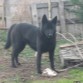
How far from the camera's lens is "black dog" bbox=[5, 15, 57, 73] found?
345 inches

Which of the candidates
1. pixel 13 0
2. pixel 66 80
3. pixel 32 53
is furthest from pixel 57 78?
pixel 13 0

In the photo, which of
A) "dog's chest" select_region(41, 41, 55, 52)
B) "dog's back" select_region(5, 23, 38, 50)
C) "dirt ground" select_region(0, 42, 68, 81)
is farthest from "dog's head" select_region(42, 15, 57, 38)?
"dirt ground" select_region(0, 42, 68, 81)

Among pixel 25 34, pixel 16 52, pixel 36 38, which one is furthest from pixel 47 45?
pixel 16 52

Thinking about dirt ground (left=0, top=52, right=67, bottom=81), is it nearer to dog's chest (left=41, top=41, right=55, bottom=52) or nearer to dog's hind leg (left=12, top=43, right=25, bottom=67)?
dog's hind leg (left=12, top=43, right=25, bottom=67)

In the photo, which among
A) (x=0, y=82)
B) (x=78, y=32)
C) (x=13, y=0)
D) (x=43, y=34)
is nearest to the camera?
(x=0, y=82)

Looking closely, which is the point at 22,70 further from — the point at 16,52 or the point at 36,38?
the point at 36,38

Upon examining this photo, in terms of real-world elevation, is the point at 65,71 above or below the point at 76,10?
below

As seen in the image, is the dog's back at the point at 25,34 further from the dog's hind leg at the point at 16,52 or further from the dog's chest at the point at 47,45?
the dog's chest at the point at 47,45

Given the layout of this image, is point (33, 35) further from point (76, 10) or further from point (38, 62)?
point (76, 10)

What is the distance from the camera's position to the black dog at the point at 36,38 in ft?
28.7

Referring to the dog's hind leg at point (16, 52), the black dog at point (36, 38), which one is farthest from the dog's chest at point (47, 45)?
the dog's hind leg at point (16, 52)

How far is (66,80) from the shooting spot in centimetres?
826

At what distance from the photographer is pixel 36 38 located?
9.23m

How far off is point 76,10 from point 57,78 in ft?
9.37
